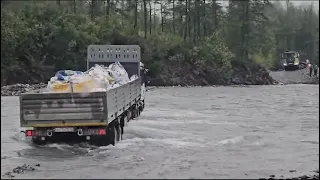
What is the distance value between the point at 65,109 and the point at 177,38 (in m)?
46.3

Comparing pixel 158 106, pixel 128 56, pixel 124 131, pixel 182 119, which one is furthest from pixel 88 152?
pixel 158 106

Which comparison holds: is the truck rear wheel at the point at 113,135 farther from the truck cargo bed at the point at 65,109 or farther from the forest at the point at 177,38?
the forest at the point at 177,38

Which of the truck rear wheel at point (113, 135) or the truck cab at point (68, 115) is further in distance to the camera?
the truck rear wheel at point (113, 135)

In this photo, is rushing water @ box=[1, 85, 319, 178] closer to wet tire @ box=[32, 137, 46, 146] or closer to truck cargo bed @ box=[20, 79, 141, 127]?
wet tire @ box=[32, 137, 46, 146]

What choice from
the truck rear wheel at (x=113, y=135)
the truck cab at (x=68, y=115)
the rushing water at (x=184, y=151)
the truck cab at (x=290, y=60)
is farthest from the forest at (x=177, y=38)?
the truck cab at (x=68, y=115)

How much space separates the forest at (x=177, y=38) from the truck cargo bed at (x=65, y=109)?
24229 mm

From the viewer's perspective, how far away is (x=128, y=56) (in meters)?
23.7

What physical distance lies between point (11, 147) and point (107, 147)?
7.80ft

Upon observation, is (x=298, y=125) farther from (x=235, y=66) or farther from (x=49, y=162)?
(x=235, y=66)

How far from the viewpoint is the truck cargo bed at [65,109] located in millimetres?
12414

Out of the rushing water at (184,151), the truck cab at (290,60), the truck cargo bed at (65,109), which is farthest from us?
the truck cab at (290,60)

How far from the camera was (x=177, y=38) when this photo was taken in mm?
58250

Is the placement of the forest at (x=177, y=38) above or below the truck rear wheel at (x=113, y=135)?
above

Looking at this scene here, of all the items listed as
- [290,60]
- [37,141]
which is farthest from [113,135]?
[290,60]
